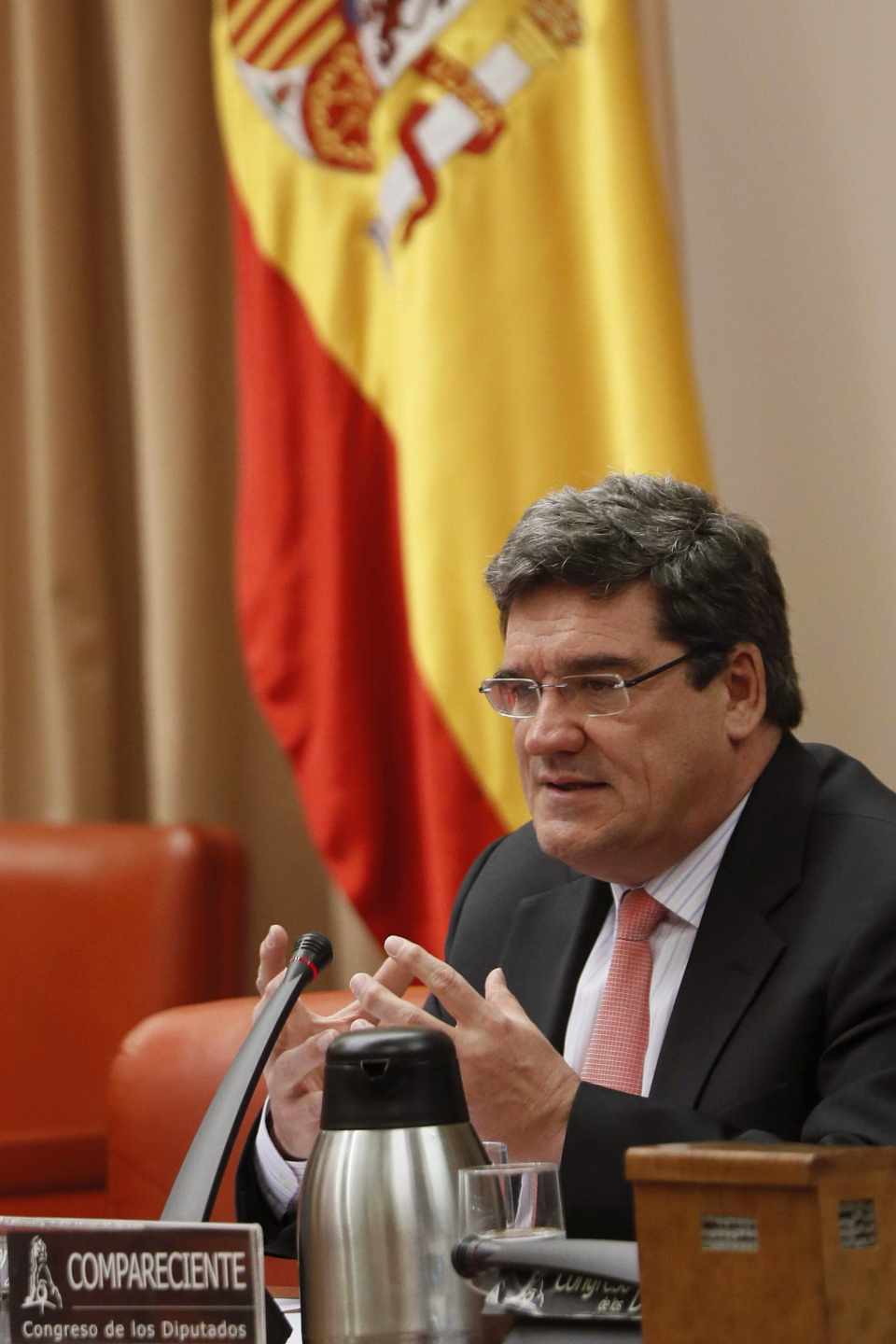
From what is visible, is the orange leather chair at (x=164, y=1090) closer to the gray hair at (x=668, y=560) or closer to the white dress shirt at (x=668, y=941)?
the white dress shirt at (x=668, y=941)

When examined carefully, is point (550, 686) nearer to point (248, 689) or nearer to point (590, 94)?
point (590, 94)

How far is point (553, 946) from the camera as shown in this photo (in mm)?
2107

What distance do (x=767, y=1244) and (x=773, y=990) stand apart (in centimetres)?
89

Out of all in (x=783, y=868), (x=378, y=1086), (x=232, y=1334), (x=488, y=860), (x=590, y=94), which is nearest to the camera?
(x=232, y=1334)

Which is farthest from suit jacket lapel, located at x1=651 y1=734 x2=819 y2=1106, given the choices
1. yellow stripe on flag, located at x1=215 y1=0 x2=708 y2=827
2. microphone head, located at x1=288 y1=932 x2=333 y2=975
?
yellow stripe on flag, located at x1=215 y1=0 x2=708 y2=827

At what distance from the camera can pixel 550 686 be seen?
194 centimetres

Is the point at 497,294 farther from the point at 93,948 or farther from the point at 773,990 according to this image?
the point at 773,990

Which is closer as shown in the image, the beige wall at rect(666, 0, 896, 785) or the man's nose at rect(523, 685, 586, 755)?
the man's nose at rect(523, 685, 586, 755)

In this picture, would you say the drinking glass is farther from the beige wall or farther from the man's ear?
the beige wall

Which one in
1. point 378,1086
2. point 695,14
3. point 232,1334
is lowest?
point 232,1334

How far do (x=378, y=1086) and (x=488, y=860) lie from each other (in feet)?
3.81

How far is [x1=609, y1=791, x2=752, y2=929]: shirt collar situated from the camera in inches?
77.7

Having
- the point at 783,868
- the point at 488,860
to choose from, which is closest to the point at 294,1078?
the point at 783,868

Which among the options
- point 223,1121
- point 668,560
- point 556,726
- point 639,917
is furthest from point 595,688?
point 223,1121
